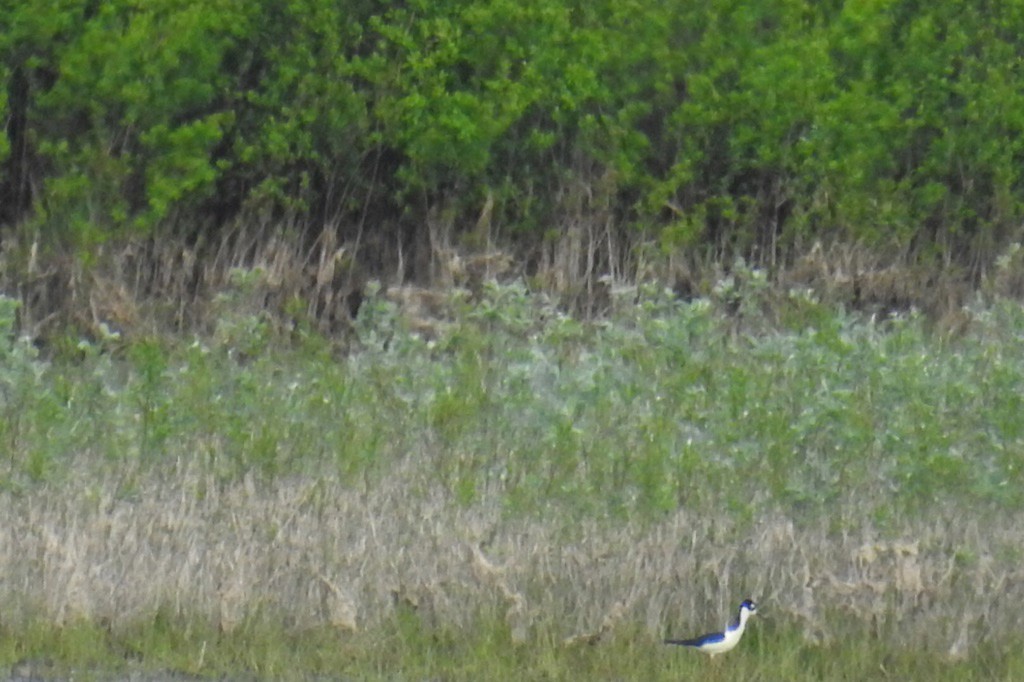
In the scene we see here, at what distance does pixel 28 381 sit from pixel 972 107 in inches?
314

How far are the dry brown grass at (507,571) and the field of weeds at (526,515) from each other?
11mm

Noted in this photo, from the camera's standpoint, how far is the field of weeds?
6.43m

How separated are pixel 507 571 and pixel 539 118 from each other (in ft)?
25.0

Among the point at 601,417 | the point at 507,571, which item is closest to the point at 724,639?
the point at 507,571

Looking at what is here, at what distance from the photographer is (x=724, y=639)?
6.21m

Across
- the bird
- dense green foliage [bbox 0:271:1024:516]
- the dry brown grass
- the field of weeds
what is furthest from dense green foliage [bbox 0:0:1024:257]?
the bird

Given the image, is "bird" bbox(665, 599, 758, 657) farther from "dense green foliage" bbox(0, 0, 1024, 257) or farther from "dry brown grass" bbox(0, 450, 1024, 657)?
"dense green foliage" bbox(0, 0, 1024, 257)

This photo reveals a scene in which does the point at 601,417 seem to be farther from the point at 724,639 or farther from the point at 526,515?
the point at 724,639

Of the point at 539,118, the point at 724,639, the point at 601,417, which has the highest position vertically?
the point at 539,118

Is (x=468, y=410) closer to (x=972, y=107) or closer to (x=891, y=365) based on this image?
(x=891, y=365)

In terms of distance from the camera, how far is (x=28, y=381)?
845 centimetres

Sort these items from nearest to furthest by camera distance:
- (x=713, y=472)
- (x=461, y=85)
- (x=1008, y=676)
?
(x=1008, y=676) < (x=713, y=472) < (x=461, y=85)

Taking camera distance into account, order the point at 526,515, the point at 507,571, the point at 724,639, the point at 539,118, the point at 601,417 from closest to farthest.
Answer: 1. the point at 724,639
2. the point at 507,571
3. the point at 526,515
4. the point at 601,417
5. the point at 539,118

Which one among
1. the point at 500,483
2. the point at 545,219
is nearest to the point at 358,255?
the point at 545,219
